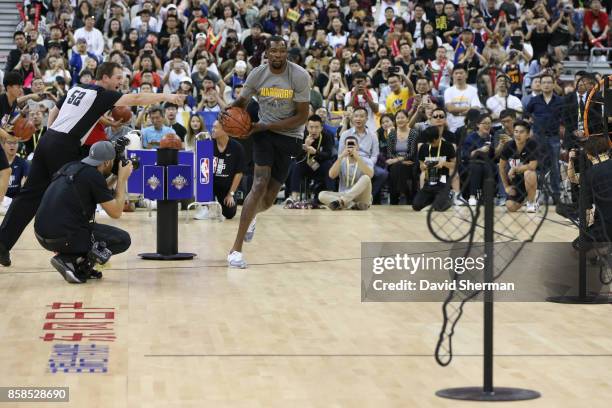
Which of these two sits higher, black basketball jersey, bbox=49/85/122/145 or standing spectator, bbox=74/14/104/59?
standing spectator, bbox=74/14/104/59

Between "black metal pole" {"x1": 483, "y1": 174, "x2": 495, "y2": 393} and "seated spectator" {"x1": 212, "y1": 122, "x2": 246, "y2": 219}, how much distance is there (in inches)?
410

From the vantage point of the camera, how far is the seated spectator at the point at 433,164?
712 inches

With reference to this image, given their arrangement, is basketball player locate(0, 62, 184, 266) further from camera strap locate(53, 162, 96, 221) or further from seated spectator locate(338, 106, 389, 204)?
seated spectator locate(338, 106, 389, 204)

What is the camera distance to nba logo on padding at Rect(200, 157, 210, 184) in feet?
53.5

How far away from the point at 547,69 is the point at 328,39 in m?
4.72

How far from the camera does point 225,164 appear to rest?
1670 cm

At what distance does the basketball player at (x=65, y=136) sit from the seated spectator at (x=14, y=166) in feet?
21.0

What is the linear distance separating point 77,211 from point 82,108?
1.20m

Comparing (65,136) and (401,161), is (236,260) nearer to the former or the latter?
(65,136)

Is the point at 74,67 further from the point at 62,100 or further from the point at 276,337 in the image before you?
the point at 276,337

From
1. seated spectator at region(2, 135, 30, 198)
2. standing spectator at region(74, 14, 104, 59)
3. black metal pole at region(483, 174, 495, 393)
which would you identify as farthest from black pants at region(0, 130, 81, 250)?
standing spectator at region(74, 14, 104, 59)

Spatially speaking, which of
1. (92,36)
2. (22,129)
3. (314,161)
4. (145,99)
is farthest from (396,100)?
(145,99)

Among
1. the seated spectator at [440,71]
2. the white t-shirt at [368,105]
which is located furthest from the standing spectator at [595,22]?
the white t-shirt at [368,105]

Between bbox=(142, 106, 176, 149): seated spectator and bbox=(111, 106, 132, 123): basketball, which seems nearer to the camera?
bbox=(111, 106, 132, 123): basketball
